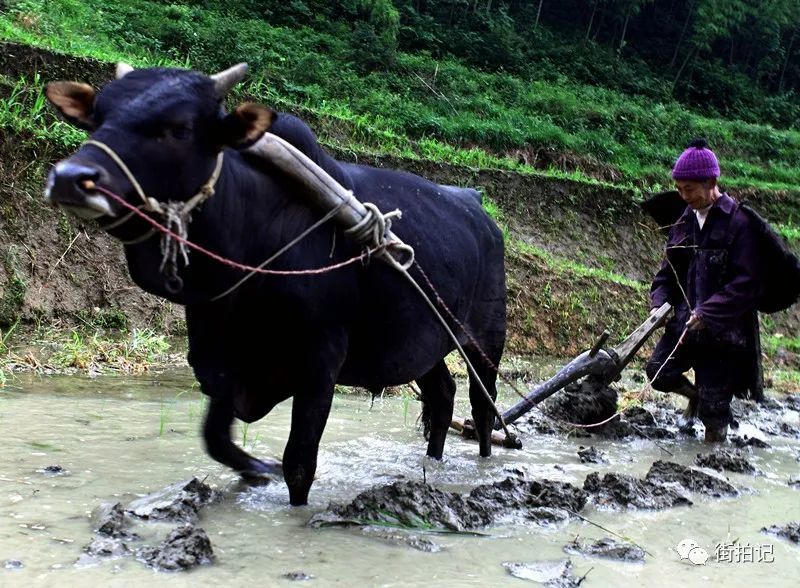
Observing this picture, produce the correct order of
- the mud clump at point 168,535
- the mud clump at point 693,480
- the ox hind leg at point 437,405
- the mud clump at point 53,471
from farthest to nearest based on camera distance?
the ox hind leg at point 437,405, the mud clump at point 693,480, the mud clump at point 53,471, the mud clump at point 168,535

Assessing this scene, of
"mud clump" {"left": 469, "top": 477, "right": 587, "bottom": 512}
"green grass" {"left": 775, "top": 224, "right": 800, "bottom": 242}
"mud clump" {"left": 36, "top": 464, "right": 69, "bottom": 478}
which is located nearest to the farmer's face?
"mud clump" {"left": 469, "top": 477, "right": 587, "bottom": 512}

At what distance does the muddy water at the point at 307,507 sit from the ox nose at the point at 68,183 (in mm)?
1199

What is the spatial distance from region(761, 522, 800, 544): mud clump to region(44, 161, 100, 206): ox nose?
3.27m

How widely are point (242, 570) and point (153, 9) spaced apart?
1784 cm

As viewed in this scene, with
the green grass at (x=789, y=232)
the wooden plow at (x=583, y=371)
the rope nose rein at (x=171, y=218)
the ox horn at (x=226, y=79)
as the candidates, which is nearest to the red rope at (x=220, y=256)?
the rope nose rein at (x=171, y=218)

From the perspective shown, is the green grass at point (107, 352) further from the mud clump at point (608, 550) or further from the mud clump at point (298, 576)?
the mud clump at point (608, 550)

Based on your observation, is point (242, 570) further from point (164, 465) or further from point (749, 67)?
point (749, 67)

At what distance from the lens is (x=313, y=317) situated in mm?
3848

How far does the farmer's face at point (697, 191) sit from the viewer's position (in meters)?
6.58

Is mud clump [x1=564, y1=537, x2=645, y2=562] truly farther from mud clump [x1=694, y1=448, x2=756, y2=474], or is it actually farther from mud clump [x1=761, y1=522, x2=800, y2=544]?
mud clump [x1=694, y1=448, x2=756, y2=474]

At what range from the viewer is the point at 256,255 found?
150 inches

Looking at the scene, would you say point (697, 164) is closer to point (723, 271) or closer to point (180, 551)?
point (723, 271)

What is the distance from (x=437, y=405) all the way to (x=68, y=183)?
3.28 meters

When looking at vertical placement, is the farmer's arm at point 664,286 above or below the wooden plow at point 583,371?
above
